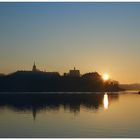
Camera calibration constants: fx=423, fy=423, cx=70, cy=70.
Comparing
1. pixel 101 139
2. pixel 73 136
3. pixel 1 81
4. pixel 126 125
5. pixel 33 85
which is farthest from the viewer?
pixel 33 85

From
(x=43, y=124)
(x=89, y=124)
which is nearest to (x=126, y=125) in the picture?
(x=89, y=124)

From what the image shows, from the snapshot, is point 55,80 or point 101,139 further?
point 55,80

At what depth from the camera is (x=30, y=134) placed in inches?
790

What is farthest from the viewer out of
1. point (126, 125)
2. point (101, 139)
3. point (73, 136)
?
point (126, 125)

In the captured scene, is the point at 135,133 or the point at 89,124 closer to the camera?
the point at 135,133

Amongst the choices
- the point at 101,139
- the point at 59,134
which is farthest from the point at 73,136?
the point at 101,139

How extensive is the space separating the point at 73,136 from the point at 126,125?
5.20 metres

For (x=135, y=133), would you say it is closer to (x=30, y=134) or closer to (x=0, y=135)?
(x=30, y=134)

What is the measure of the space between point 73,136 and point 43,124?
5550 millimetres

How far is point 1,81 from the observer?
371 ft

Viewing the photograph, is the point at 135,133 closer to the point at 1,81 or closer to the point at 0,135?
the point at 0,135

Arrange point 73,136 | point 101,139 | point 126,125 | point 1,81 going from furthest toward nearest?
1. point 1,81
2. point 126,125
3. point 73,136
4. point 101,139

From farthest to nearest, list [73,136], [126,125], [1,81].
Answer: [1,81] < [126,125] < [73,136]

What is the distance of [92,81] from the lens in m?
115
